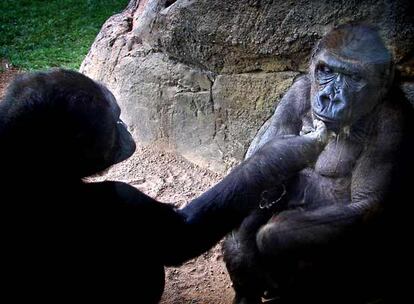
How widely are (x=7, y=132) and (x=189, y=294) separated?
210cm

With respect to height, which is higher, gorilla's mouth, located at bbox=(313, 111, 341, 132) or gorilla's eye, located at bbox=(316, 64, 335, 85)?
gorilla's eye, located at bbox=(316, 64, 335, 85)

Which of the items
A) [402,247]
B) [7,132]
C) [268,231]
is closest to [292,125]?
[268,231]

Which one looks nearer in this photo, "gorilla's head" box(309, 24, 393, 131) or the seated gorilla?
the seated gorilla

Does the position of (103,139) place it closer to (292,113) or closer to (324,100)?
(324,100)

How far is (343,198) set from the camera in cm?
407

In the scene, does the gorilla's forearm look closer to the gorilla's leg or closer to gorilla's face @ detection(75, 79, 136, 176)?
the gorilla's leg

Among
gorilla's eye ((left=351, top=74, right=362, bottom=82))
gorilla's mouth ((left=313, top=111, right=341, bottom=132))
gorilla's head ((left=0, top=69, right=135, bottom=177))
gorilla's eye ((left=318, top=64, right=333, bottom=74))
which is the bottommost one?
gorilla's mouth ((left=313, top=111, right=341, bottom=132))

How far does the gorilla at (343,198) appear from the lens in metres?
3.78

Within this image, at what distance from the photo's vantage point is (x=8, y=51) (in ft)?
30.1

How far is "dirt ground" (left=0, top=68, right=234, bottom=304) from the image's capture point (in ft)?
15.3

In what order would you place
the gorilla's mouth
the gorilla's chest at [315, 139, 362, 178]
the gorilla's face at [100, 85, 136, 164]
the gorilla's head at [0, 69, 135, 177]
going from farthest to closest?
the gorilla's chest at [315, 139, 362, 178] < the gorilla's mouth < the gorilla's face at [100, 85, 136, 164] < the gorilla's head at [0, 69, 135, 177]

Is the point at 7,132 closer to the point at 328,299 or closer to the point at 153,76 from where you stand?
the point at 328,299

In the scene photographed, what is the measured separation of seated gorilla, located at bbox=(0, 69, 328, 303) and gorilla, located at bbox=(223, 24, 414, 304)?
0.84 ft

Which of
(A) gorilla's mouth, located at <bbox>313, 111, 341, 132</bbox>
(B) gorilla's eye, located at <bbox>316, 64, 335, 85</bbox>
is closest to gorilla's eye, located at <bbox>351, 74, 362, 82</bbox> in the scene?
(B) gorilla's eye, located at <bbox>316, 64, 335, 85</bbox>
